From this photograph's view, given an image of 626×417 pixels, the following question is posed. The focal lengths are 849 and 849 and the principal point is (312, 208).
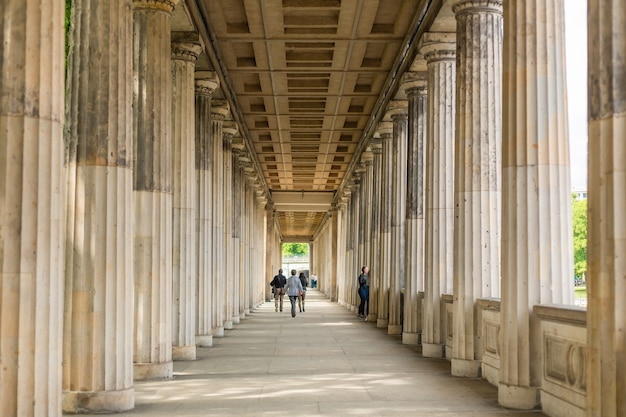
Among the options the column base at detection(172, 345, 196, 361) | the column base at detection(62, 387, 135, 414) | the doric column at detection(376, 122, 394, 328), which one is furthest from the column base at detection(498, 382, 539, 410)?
the doric column at detection(376, 122, 394, 328)

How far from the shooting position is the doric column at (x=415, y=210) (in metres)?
21.9

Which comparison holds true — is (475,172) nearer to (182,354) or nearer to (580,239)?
(182,354)

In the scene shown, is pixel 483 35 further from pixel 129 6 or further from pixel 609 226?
pixel 609 226

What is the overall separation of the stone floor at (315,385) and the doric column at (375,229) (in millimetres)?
8852

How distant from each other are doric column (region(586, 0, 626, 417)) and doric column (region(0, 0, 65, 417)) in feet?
17.0

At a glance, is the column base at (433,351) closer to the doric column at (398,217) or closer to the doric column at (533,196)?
the doric column at (398,217)

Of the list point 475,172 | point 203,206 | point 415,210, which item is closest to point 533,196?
point 475,172

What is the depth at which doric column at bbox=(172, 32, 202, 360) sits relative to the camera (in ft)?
59.0

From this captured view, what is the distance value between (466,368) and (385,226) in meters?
14.0

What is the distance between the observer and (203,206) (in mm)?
21953

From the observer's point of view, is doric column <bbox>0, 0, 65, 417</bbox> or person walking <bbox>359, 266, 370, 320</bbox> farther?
person walking <bbox>359, 266, 370, 320</bbox>

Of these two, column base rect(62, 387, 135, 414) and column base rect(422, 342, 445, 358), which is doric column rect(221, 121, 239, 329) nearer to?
column base rect(422, 342, 445, 358)

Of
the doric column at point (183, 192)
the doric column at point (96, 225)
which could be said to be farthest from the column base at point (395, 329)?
the doric column at point (96, 225)

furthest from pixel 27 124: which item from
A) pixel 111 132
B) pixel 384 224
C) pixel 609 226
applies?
pixel 384 224
